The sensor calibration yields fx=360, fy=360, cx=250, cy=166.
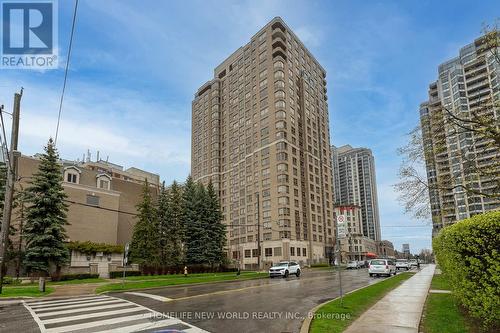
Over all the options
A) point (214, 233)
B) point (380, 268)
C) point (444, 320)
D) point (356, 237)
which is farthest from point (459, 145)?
point (356, 237)

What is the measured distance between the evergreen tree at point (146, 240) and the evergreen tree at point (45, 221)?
8.91m

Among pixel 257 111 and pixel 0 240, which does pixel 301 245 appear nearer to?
pixel 257 111

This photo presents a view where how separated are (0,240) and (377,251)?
613 ft

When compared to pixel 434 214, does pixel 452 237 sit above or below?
below

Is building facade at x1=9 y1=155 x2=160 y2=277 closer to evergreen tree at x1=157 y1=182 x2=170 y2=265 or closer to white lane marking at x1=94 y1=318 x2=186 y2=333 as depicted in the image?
evergreen tree at x1=157 y1=182 x2=170 y2=265

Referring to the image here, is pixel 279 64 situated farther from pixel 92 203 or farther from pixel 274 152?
pixel 92 203

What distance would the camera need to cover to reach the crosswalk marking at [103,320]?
30.5ft

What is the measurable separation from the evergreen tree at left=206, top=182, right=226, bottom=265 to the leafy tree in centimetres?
374

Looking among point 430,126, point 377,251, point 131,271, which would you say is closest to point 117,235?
point 131,271

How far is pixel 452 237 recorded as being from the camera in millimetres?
8477

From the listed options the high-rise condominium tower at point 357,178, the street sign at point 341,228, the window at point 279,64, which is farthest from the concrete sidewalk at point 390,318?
the high-rise condominium tower at point 357,178

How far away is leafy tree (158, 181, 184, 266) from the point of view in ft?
142

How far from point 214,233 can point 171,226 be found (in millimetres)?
6037

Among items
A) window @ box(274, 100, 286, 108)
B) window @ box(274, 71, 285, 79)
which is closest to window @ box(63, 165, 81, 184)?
window @ box(274, 100, 286, 108)
